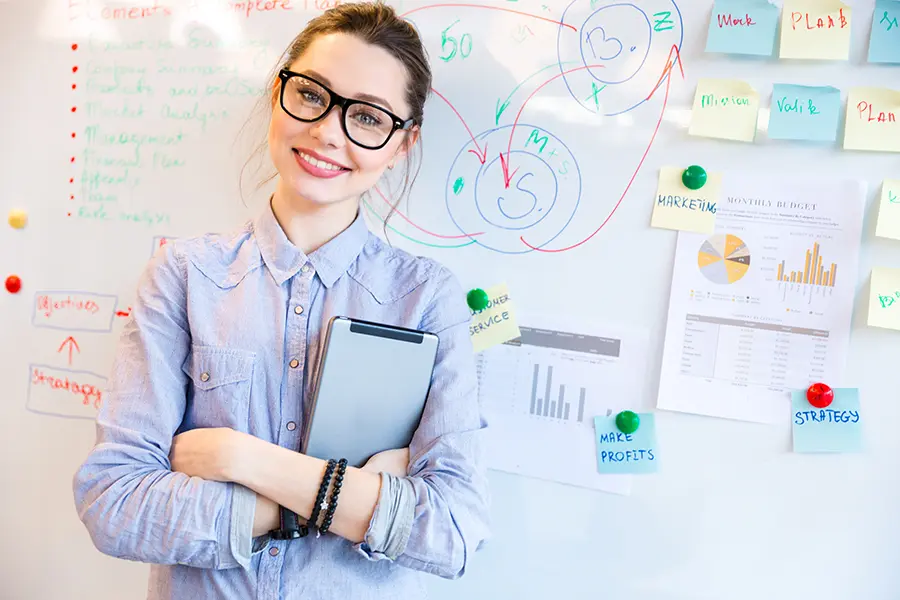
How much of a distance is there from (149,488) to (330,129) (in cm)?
46

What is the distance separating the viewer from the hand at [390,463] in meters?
0.83

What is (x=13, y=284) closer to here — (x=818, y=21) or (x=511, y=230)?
(x=511, y=230)

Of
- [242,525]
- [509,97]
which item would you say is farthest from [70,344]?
[509,97]

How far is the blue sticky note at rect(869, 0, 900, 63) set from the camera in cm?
91

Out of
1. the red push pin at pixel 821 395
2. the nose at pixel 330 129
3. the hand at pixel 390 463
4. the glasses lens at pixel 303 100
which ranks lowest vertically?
the hand at pixel 390 463

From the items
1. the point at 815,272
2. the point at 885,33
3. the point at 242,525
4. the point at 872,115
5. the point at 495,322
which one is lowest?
the point at 242,525

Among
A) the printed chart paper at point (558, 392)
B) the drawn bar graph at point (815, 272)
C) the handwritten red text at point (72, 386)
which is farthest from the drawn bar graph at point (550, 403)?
the handwritten red text at point (72, 386)

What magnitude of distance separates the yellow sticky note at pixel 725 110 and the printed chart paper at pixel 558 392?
300 millimetres

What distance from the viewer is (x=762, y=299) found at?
37.6 inches

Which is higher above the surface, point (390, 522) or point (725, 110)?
point (725, 110)

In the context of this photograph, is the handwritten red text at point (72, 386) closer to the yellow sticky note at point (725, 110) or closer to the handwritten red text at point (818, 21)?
the yellow sticky note at point (725, 110)

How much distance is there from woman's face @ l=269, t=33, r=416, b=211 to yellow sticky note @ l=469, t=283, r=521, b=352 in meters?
0.28

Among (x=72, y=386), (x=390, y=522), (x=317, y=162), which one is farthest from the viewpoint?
(x=72, y=386)

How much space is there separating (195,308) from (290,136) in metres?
0.24
